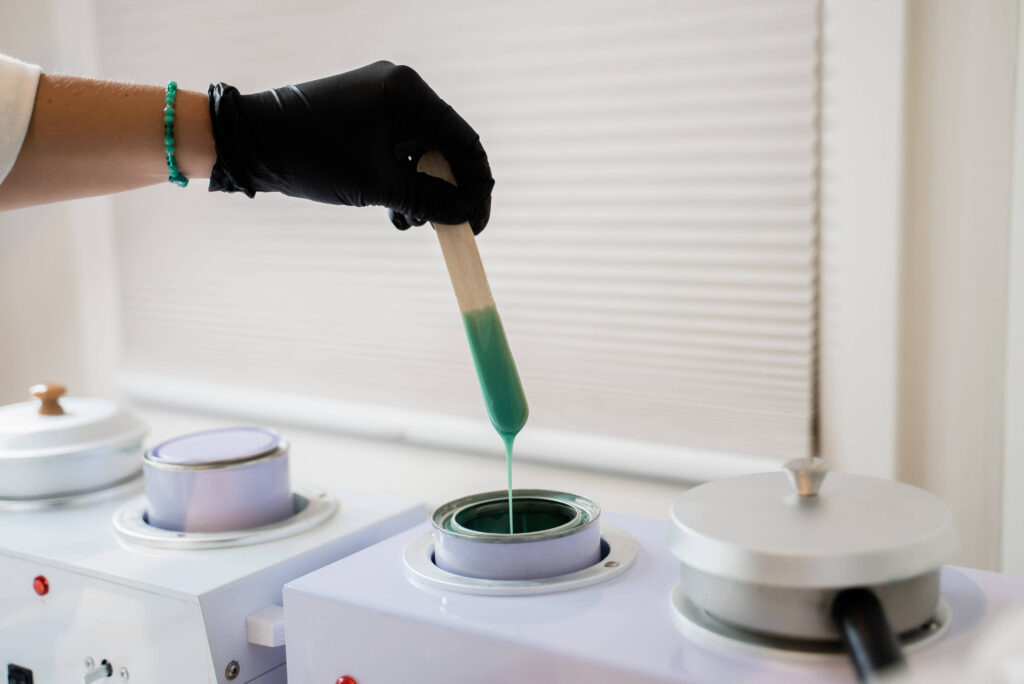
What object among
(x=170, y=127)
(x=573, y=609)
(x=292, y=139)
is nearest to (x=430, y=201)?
(x=292, y=139)

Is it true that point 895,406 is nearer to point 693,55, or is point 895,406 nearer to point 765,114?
point 765,114

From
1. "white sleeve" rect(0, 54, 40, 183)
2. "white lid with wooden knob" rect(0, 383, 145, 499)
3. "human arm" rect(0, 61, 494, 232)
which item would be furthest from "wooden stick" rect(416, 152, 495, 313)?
"white lid with wooden knob" rect(0, 383, 145, 499)

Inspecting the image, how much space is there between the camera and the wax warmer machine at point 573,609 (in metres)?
0.72

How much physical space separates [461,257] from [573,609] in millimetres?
389

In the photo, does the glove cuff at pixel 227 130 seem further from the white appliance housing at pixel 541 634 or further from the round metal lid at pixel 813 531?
the round metal lid at pixel 813 531

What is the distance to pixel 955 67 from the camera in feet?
4.18

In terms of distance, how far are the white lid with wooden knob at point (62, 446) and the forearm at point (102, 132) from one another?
41cm

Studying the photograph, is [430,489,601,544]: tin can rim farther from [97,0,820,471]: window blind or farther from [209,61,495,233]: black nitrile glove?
[97,0,820,471]: window blind

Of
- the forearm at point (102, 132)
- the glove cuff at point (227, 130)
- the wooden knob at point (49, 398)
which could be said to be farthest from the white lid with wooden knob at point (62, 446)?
the glove cuff at point (227, 130)

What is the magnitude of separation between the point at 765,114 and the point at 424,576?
0.90 m

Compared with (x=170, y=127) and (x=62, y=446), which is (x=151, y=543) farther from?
(x=170, y=127)

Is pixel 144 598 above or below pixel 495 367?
below

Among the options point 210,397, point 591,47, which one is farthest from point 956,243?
point 210,397

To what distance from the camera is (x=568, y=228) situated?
1.67 metres
